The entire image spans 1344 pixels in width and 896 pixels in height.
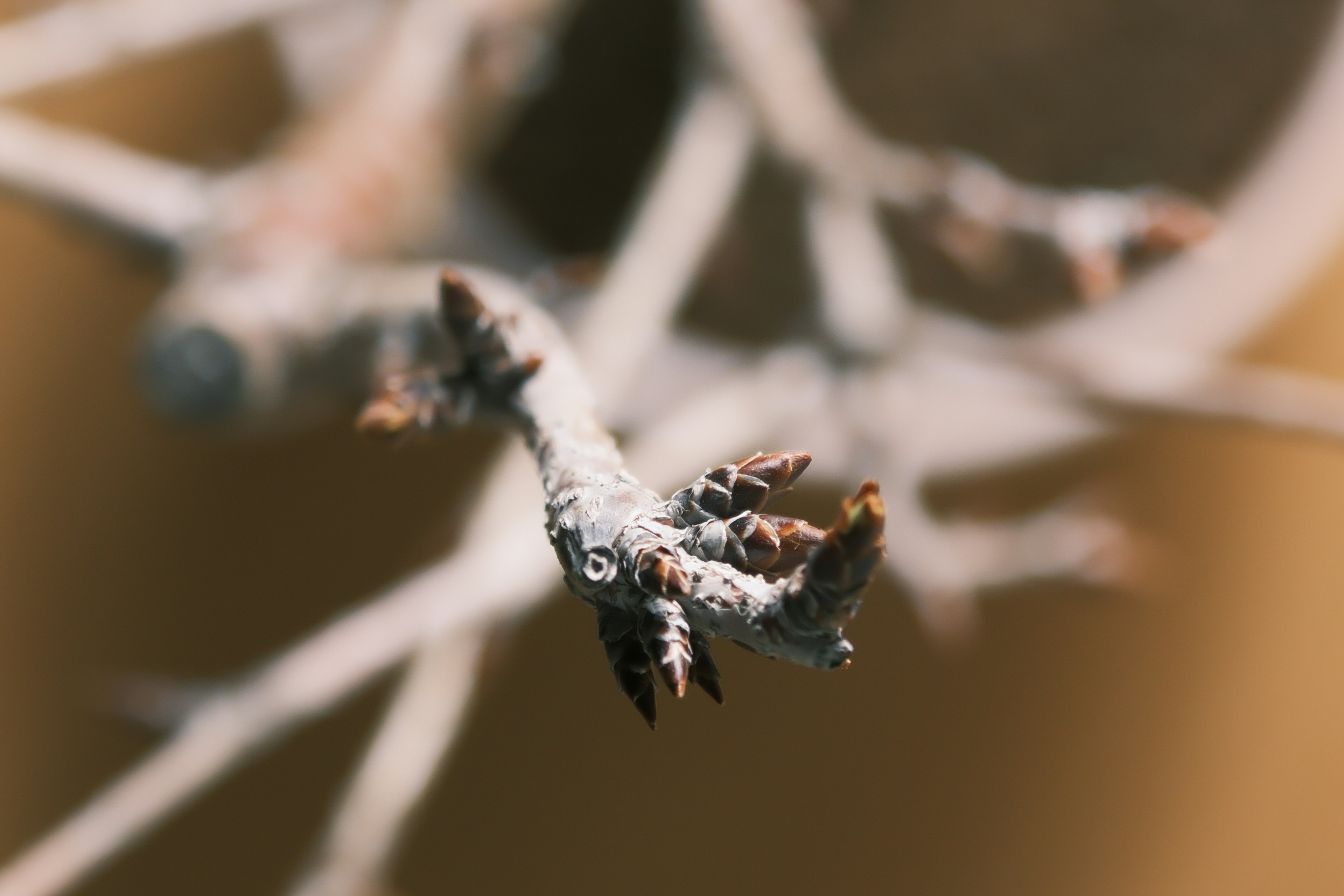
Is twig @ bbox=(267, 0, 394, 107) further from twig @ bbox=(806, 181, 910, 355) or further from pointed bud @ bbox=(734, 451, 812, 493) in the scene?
pointed bud @ bbox=(734, 451, 812, 493)

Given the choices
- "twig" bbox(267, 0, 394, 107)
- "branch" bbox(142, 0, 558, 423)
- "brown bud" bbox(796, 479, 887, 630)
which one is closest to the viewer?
"brown bud" bbox(796, 479, 887, 630)

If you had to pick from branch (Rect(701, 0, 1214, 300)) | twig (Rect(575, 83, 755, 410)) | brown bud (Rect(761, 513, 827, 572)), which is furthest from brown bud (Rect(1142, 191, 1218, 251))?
brown bud (Rect(761, 513, 827, 572))

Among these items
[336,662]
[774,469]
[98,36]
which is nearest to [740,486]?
[774,469]

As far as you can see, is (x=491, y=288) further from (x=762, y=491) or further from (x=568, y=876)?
(x=568, y=876)

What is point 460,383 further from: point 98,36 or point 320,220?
point 98,36

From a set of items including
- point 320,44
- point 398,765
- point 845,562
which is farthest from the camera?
point 320,44

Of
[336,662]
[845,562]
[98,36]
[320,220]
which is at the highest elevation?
[98,36]

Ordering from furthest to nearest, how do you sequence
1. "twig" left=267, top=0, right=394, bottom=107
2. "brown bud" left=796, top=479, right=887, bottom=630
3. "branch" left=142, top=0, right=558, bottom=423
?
"twig" left=267, top=0, right=394, bottom=107 < "branch" left=142, top=0, right=558, bottom=423 < "brown bud" left=796, top=479, right=887, bottom=630
